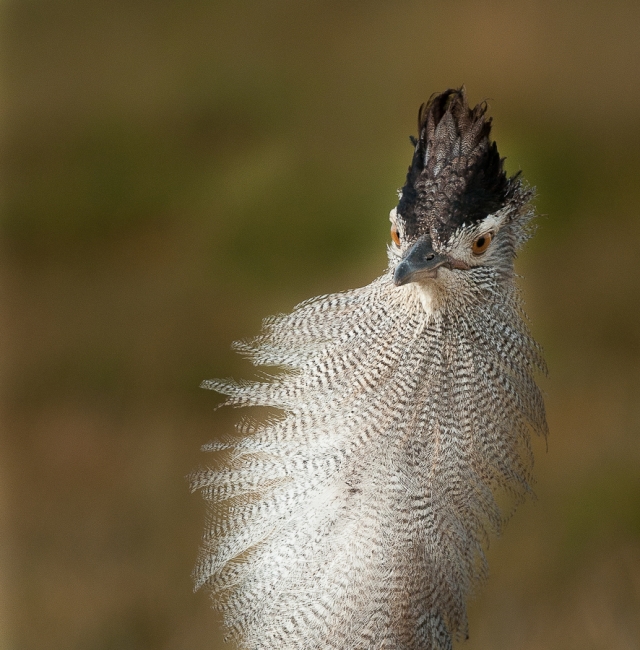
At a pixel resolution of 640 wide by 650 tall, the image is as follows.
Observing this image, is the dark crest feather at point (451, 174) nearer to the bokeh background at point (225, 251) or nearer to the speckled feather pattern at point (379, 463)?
the speckled feather pattern at point (379, 463)

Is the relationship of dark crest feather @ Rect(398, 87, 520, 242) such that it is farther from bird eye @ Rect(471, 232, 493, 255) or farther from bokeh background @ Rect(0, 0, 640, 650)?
bokeh background @ Rect(0, 0, 640, 650)

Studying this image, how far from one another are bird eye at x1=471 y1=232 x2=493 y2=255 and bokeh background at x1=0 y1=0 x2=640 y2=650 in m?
0.31

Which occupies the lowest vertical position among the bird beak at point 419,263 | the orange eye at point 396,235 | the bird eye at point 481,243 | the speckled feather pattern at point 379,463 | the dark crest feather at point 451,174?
the speckled feather pattern at point 379,463

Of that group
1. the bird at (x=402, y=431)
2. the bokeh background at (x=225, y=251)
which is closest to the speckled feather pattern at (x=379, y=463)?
the bird at (x=402, y=431)

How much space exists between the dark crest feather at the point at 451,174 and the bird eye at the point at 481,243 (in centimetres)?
3

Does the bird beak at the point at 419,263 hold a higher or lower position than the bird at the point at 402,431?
higher

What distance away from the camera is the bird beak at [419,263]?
85 centimetres

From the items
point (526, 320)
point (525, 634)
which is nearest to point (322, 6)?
point (526, 320)

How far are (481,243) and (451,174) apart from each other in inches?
3.7

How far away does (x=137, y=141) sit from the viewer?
1.40m

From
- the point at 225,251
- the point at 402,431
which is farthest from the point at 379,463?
the point at 225,251

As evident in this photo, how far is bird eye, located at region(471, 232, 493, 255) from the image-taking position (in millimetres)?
945

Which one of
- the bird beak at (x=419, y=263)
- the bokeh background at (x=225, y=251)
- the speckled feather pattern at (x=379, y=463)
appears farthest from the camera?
the bokeh background at (x=225, y=251)

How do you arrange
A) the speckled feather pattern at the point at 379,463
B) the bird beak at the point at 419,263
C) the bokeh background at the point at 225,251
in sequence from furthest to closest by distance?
1. the bokeh background at the point at 225,251
2. the speckled feather pattern at the point at 379,463
3. the bird beak at the point at 419,263
